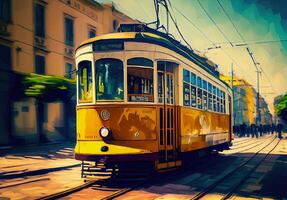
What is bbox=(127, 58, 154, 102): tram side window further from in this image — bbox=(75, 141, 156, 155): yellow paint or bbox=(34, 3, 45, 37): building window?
bbox=(34, 3, 45, 37): building window

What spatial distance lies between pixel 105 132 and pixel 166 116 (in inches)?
68.7

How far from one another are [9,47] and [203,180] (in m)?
12.5

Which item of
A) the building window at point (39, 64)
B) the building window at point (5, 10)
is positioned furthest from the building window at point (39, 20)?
the building window at point (5, 10)

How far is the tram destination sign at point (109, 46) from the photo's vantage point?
8.86 metres

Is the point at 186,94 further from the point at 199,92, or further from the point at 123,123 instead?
the point at 123,123

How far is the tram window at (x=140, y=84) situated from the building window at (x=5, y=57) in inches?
416

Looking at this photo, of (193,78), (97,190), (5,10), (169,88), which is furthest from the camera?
(5,10)

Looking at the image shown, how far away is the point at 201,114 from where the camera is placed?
11.8 meters

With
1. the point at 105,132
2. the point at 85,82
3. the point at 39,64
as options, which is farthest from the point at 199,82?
the point at 39,64

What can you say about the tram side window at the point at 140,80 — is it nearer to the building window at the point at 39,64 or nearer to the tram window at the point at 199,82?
the tram window at the point at 199,82

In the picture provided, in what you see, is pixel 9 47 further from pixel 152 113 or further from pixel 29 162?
pixel 152 113

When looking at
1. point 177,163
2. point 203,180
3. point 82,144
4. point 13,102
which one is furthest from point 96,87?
point 13,102

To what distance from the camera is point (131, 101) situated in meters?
8.72

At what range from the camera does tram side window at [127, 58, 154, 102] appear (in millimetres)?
8773
